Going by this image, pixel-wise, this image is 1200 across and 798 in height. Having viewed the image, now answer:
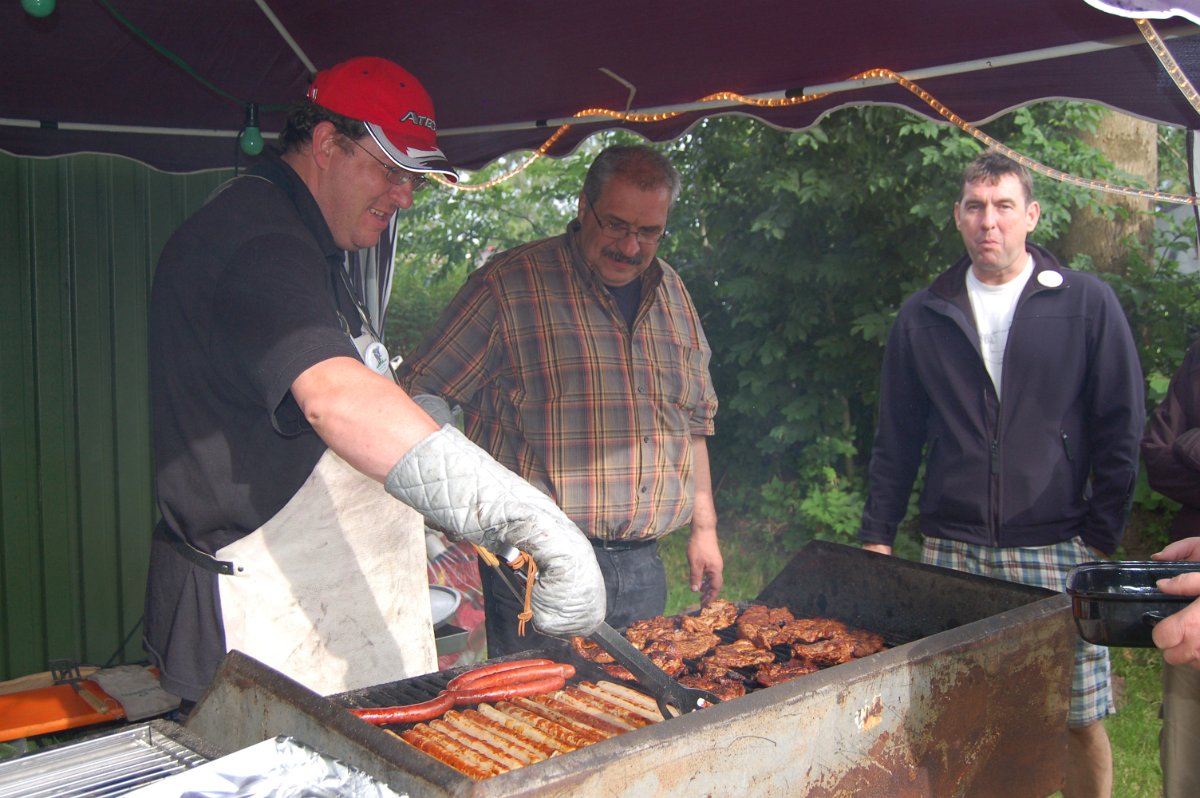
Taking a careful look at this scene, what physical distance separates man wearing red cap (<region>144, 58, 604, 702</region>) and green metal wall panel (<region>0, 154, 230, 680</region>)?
115 inches

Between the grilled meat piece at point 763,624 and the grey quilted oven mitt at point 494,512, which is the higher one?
the grey quilted oven mitt at point 494,512

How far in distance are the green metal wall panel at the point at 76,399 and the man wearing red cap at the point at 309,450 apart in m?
2.91

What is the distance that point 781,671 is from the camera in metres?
2.74

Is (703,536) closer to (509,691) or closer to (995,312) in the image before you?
(995,312)

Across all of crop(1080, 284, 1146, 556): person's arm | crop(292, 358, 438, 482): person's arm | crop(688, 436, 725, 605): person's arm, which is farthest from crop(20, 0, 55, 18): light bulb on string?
crop(1080, 284, 1146, 556): person's arm

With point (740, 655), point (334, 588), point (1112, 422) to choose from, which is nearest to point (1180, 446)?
point (1112, 422)

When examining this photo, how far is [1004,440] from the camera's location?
388 centimetres

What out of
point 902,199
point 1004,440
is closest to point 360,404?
point 1004,440

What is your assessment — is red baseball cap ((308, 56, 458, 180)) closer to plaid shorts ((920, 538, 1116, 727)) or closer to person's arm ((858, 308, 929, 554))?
person's arm ((858, 308, 929, 554))

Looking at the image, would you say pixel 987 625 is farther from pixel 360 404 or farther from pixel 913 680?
pixel 360 404

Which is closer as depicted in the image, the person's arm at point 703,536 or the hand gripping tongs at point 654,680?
the hand gripping tongs at point 654,680

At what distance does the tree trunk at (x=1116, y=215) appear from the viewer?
678 centimetres

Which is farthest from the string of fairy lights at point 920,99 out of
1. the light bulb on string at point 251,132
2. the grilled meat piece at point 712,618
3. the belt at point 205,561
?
the grilled meat piece at point 712,618

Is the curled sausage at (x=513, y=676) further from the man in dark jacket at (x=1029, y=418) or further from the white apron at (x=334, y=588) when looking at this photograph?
the man in dark jacket at (x=1029, y=418)
